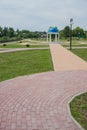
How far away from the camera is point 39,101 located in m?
6.50

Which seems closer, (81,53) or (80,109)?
(80,109)

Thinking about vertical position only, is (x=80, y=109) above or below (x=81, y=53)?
above

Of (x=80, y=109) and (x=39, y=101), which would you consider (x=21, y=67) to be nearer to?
(x=39, y=101)

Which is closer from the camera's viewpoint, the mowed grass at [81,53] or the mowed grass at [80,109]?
the mowed grass at [80,109]

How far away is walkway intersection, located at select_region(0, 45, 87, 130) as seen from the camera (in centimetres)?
487

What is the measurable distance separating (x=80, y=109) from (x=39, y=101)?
46.2 inches

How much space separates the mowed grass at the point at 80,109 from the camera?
5078 mm

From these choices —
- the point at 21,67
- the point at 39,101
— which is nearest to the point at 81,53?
the point at 21,67

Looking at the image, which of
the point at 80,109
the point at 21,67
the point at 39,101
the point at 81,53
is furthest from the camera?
the point at 81,53

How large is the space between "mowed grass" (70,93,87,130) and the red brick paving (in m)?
0.16

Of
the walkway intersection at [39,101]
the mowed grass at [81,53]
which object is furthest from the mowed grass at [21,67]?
the mowed grass at [81,53]

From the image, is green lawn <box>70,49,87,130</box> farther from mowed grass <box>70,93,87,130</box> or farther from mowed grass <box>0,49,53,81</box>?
mowed grass <box>0,49,53,81</box>

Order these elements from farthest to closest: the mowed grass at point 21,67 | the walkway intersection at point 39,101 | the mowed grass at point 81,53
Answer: the mowed grass at point 81,53 → the mowed grass at point 21,67 → the walkway intersection at point 39,101

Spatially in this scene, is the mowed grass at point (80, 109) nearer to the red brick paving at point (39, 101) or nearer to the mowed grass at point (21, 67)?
the red brick paving at point (39, 101)
